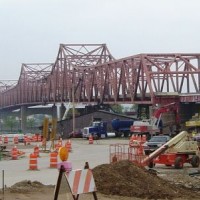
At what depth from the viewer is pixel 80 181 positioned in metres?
10.4

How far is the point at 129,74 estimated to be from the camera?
313ft

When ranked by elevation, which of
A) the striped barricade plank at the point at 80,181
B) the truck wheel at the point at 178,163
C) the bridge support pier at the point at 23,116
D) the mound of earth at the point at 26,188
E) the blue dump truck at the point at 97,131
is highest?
the bridge support pier at the point at 23,116

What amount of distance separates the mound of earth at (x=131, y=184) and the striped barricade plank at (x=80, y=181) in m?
4.39

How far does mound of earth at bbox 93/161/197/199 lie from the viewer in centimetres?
1489

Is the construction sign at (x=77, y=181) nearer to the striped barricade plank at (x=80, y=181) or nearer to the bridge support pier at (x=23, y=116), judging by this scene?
the striped barricade plank at (x=80, y=181)

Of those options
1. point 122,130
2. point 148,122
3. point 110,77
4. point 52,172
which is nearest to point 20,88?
point 110,77

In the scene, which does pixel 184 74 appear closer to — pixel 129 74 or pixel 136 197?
pixel 129 74

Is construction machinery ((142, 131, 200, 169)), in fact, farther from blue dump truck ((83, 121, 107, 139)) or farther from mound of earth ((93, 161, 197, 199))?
blue dump truck ((83, 121, 107, 139))

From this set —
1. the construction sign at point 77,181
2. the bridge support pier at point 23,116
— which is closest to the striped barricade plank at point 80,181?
the construction sign at point 77,181

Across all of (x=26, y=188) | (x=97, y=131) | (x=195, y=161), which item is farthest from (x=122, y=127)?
(x=26, y=188)

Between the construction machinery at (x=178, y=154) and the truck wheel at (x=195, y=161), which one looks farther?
the truck wheel at (x=195, y=161)

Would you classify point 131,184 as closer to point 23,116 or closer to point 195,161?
point 195,161

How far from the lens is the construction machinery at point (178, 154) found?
83.6ft

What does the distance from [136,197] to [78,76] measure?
362 ft
